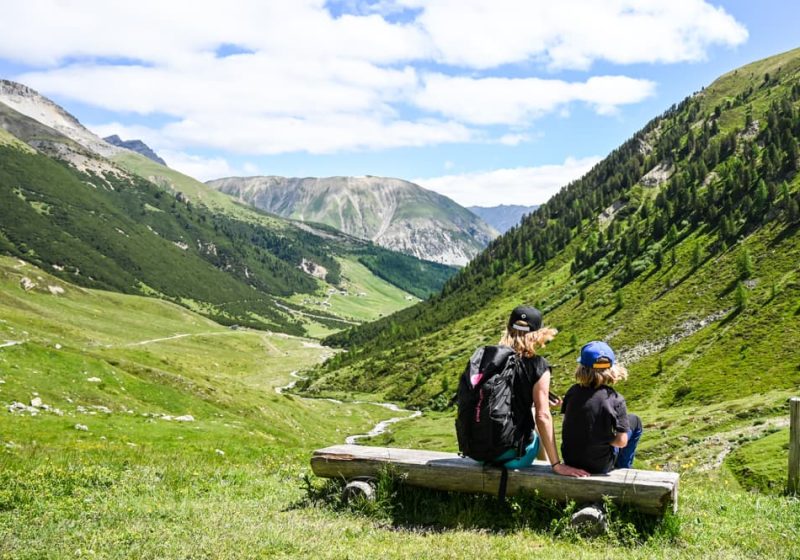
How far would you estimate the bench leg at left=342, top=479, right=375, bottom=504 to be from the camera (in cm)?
1296

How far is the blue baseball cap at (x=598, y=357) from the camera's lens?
1149 cm

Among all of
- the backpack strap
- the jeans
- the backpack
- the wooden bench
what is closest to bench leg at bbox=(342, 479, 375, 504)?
the wooden bench

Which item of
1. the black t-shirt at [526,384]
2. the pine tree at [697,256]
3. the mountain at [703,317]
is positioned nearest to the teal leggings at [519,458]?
the black t-shirt at [526,384]

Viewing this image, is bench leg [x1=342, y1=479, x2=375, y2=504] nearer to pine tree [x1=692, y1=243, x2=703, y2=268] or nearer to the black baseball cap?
the black baseball cap

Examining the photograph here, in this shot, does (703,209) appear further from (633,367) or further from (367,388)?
(367,388)

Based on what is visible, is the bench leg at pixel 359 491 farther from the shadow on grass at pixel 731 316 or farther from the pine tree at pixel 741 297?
the pine tree at pixel 741 297

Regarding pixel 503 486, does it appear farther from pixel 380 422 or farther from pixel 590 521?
pixel 380 422

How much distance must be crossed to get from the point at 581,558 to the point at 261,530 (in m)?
5.96

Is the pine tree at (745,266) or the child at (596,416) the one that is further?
the pine tree at (745,266)

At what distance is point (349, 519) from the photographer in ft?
40.1

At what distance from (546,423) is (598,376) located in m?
1.48

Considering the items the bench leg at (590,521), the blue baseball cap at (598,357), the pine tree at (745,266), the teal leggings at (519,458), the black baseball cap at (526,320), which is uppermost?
the pine tree at (745,266)

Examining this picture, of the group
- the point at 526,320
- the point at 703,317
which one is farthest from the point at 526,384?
the point at 703,317

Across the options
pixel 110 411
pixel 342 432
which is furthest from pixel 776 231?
pixel 110 411
